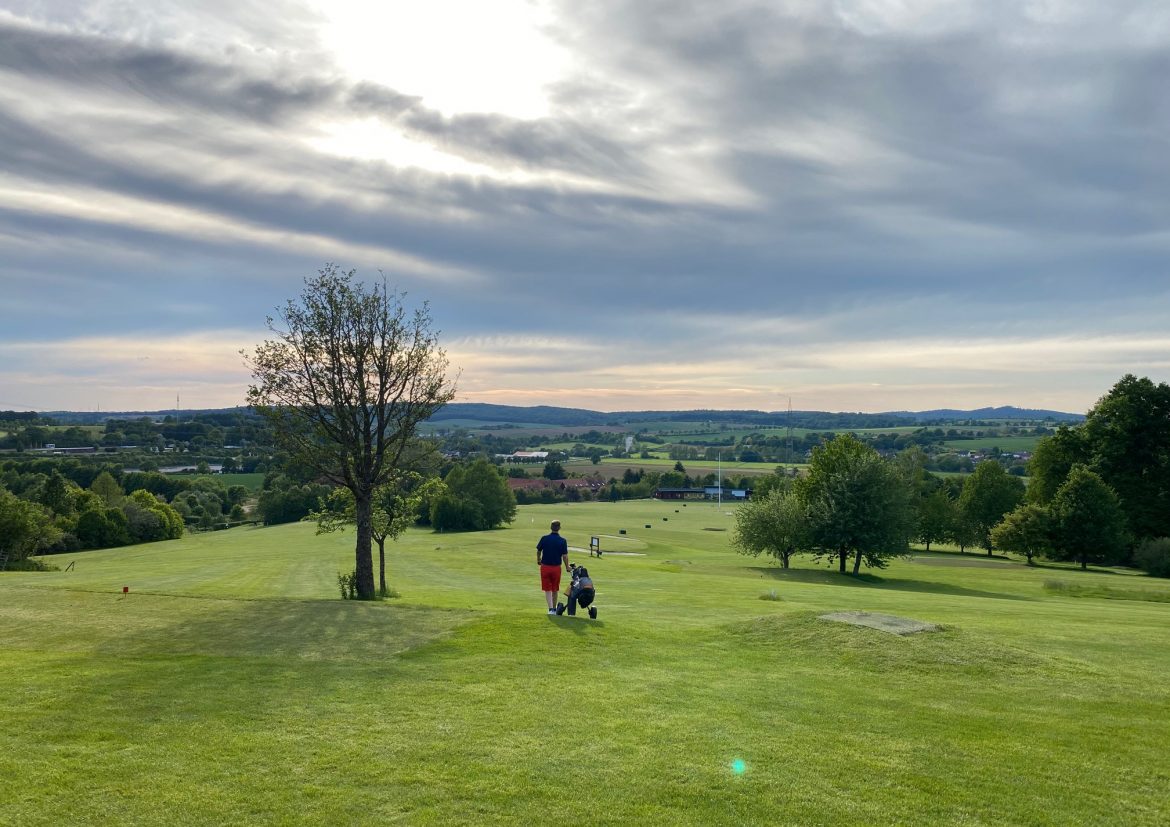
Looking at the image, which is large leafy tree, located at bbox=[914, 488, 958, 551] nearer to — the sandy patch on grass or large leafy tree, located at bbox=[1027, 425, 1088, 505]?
large leafy tree, located at bbox=[1027, 425, 1088, 505]

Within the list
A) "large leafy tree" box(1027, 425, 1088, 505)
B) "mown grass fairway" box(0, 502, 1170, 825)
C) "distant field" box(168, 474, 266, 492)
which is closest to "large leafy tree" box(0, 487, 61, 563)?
"mown grass fairway" box(0, 502, 1170, 825)

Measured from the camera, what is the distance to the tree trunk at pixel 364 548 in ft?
103

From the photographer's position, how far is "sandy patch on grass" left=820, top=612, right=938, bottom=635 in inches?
688

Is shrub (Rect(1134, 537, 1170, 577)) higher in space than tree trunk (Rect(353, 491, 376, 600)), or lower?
lower

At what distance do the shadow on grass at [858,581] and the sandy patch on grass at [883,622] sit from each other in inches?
1236

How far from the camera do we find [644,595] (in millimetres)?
32188

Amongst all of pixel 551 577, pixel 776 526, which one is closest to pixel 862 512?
pixel 776 526

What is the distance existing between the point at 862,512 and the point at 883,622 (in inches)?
1740

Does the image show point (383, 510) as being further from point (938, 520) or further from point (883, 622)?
point (938, 520)

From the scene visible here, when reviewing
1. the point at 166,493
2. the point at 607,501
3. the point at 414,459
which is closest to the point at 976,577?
the point at 414,459

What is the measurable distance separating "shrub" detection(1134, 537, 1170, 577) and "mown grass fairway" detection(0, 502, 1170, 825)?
161ft

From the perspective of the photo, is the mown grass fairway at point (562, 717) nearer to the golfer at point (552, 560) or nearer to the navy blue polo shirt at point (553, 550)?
the golfer at point (552, 560)

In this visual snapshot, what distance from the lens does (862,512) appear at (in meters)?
59.7

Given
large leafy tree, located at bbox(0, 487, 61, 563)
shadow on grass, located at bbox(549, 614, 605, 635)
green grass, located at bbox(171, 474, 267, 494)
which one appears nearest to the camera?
shadow on grass, located at bbox(549, 614, 605, 635)
